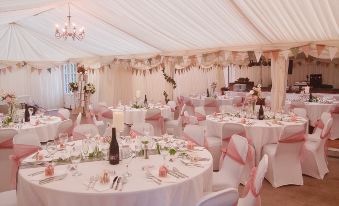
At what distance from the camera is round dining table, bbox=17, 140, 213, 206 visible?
2.74 metres

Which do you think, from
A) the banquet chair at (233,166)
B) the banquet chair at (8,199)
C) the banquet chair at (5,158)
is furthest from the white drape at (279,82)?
the banquet chair at (8,199)

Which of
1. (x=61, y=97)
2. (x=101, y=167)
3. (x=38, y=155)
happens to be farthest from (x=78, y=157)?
(x=61, y=97)

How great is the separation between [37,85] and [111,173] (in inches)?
539

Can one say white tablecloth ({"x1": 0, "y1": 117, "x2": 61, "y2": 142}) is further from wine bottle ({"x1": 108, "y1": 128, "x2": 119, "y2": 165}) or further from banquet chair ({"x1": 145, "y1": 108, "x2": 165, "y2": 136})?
wine bottle ({"x1": 108, "y1": 128, "x2": 119, "y2": 165})

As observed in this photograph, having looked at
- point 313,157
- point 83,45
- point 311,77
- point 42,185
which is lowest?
point 313,157

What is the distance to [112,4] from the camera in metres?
7.20

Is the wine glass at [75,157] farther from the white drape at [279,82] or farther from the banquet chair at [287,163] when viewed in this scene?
the white drape at [279,82]

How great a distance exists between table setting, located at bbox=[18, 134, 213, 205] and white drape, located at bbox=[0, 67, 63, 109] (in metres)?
12.0

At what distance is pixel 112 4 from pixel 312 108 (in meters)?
6.23

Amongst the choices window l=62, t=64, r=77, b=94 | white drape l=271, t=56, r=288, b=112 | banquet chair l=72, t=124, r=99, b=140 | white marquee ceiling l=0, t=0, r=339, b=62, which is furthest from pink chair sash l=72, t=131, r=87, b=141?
window l=62, t=64, r=77, b=94

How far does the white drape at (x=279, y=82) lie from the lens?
884 centimetres

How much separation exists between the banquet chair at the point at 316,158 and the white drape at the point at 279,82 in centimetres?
A: 318

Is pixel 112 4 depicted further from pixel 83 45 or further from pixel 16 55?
pixel 16 55

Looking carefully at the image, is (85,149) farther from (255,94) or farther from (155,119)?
(155,119)
